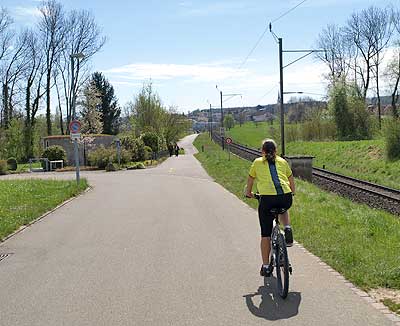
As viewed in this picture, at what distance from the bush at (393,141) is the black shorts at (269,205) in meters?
30.0

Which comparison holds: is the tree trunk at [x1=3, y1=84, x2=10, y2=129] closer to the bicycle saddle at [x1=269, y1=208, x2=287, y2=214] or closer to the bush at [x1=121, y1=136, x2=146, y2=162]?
the bush at [x1=121, y1=136, x2=146, y2=162]

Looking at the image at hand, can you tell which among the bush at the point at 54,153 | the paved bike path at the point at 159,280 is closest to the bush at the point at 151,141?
the bush at the point at 54,153

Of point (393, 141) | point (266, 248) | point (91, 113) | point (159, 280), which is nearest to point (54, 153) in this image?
point (91, 113)

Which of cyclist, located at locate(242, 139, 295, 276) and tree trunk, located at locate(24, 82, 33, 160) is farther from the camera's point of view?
tree trunk, located at locate(24, 82, 33, 160)

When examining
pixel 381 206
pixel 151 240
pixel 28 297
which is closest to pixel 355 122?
pixel 381 206

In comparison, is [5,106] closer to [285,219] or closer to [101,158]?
[101,158]

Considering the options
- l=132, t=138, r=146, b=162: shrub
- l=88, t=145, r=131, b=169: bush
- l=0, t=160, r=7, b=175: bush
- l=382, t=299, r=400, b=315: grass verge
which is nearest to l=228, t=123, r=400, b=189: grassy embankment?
l=132, t=138, r=146, b=162: shrub

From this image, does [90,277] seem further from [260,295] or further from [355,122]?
[355,122]

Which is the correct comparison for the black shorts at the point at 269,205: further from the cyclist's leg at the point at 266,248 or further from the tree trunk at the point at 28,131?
the tree trunk at the point at 28,131

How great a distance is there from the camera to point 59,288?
688 cm

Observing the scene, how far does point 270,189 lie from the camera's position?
665cm

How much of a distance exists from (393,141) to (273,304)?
31.4 meters

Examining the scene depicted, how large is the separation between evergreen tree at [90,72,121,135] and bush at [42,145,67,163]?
3054 cm

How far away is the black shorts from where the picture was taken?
6633 millimetres
